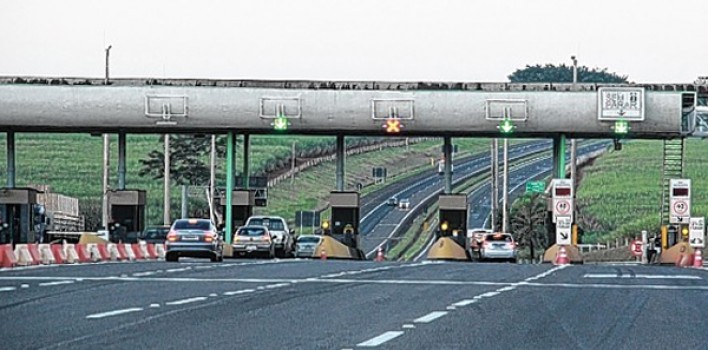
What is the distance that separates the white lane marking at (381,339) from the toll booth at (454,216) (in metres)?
49.6

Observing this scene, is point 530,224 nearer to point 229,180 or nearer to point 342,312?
point 229,180

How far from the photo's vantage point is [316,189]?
133250 mm

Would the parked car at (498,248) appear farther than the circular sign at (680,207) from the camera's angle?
Yes

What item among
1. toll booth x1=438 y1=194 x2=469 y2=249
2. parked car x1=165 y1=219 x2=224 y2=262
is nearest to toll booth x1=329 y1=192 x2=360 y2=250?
toll booth x1=438 y1=194 x2=469 y2=249

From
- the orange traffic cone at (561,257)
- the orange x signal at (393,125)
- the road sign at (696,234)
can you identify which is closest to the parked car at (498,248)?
the orange x signal at (393,125)

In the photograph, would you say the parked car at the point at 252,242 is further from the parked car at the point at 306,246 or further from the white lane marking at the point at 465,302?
the white lane marking at the point at 465,302

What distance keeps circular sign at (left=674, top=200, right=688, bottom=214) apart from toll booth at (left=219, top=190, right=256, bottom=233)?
66.6ft

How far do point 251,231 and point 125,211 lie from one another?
682cm

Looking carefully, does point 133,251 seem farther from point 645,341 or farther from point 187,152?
point 187,152

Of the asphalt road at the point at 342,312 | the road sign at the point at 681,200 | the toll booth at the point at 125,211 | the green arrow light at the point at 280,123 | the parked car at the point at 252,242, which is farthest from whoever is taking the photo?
the toll booth at the point at 125,211

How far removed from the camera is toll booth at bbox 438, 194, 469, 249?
222ft

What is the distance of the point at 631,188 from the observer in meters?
137

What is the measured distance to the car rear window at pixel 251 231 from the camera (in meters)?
62.4

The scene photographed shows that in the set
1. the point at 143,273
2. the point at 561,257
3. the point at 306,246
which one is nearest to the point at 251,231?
the point at 306,246
